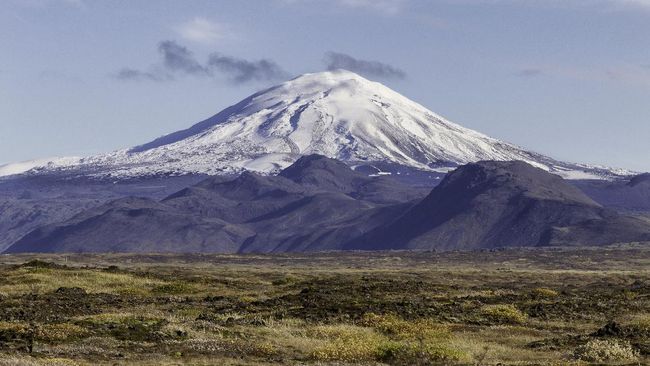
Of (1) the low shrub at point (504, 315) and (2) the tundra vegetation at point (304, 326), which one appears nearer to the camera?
(2) the tundra vegetation at point (304, 326)

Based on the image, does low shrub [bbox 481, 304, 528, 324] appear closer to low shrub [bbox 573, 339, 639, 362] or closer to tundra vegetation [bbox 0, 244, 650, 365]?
tundra vegetation [bbox 0, 244, 650, 365]

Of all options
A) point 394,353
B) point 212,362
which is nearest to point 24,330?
point 212,362

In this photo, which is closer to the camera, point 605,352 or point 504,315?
point 605,352

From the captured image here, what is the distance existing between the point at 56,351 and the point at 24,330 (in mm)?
3657

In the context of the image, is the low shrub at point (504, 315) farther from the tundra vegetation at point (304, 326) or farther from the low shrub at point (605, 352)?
the low shrub at point (605, 352)

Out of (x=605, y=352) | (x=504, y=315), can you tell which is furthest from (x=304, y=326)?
(x=605, y=352)

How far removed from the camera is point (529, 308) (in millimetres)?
55500

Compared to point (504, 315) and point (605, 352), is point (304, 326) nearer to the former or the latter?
point (504, 315)

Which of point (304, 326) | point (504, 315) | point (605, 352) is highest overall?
point (304, 326)

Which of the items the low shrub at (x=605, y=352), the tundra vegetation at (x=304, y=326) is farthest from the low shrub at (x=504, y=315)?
the low shrub at (x=605, y=352)

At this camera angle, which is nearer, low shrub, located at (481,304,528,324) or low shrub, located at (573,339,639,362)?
low shrub, located at (573,339,639,362)

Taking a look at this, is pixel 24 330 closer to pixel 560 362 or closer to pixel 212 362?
pixel 212 362

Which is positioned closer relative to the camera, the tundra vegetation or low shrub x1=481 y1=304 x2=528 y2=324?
the tundra vegetation

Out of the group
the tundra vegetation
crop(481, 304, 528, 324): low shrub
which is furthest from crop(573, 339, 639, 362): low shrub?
crop(481, 304, 528, 324): low shrub
